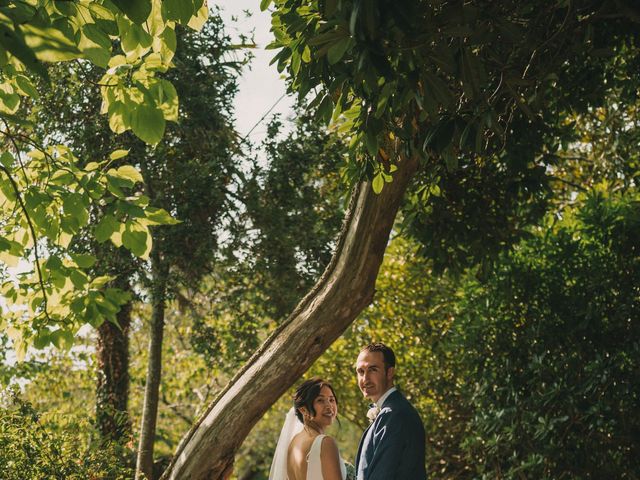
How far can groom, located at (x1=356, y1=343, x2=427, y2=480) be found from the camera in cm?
477

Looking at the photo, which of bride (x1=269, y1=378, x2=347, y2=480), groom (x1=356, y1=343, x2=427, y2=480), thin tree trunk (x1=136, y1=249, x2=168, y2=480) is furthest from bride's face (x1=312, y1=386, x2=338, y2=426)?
thin tree trunk (x1=136, y1=249, x2=168, y2=480)

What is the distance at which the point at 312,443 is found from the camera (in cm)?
566

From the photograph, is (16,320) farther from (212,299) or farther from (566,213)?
(566,213)

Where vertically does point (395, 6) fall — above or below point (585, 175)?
below

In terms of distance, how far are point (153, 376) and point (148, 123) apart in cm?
503

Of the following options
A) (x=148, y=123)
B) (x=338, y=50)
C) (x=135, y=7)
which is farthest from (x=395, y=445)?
(x=135, y=7)

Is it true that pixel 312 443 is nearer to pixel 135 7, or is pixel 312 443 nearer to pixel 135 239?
pixel 135 239

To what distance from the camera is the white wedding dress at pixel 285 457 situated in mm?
5586

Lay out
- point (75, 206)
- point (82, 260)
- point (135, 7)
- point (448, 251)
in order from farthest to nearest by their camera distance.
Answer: point (448, 251)
point (82, 260)
point (75, 206)
point (135, 7)

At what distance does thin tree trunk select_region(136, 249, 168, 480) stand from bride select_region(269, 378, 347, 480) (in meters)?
2.64

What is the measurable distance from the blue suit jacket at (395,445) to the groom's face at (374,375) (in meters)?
0.14

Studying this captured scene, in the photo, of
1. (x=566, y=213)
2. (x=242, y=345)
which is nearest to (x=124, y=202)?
(x=242, y=345)

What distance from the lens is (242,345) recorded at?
31.0 ft

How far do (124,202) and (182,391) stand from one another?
38.7ft
